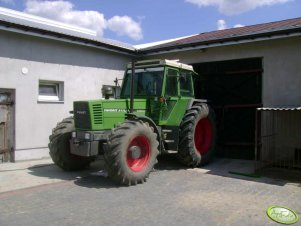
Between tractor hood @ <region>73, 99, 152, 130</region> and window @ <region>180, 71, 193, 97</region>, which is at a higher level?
window @ <region>180, 71, 193, 97</region>

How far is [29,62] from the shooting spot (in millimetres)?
9156

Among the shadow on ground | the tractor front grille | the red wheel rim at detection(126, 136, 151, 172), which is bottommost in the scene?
the shadow on ground

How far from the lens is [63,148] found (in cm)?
751

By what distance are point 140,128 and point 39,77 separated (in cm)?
395

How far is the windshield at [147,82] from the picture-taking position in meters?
8.22

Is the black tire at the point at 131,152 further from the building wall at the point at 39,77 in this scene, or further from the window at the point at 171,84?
the building wall at the point at 39,77

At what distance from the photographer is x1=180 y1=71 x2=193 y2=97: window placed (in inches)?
346

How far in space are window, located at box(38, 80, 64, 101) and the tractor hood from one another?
8.98 feet

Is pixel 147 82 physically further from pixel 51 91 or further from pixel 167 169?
pixel 51 91

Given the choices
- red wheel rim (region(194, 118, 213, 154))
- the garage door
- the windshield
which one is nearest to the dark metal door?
the windshield

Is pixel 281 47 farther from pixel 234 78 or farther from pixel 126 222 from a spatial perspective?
pixel 126 222

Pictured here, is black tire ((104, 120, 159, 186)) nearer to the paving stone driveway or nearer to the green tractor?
the green tractor

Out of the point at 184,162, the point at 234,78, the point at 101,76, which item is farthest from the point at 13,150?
the point at 234,78

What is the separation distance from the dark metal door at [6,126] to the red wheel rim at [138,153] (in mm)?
3735
